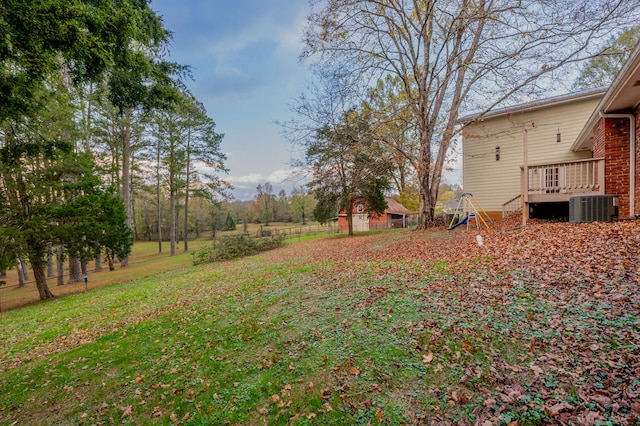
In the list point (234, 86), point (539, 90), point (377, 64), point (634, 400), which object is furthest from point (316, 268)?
point (234, 86)

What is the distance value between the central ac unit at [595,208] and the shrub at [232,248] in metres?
Answer: 14.0

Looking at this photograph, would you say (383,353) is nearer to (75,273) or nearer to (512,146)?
(512,146)

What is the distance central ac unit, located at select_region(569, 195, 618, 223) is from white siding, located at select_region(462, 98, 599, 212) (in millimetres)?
5770

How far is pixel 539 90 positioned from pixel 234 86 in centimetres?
1529

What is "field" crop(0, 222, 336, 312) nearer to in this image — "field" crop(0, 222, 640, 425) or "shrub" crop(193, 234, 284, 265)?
"shrub" crop(193, 234, 284, 265)

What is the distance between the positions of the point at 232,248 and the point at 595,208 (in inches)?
580

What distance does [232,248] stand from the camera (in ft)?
50.6

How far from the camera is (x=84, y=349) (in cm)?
446

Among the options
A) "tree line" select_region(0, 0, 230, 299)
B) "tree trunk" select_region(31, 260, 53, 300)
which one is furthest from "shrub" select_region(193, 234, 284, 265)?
"tree trunk" select_region(31, 260, 53, 300)

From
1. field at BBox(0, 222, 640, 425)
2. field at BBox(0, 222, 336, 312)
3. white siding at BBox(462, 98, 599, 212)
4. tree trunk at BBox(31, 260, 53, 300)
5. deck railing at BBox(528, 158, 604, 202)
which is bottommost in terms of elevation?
field at BBox(0, 222, 336, 312)

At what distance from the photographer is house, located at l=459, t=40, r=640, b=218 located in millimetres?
6754

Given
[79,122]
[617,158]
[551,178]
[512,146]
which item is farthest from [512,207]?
[79,122]

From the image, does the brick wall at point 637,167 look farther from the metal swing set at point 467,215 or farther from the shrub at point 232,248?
the shrub at point 232,248

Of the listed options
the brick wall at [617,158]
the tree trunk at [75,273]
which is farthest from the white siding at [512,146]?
the tree trunk at [75,273]
